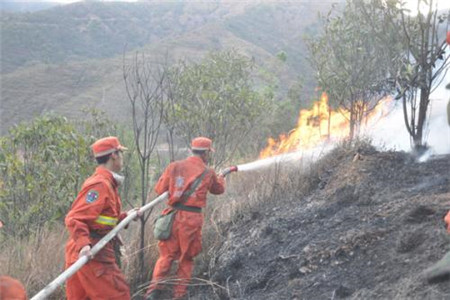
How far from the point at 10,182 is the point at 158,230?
3245 mm

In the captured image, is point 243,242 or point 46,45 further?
point 46,45

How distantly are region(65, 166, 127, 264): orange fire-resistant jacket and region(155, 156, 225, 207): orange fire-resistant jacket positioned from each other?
1.25 metres

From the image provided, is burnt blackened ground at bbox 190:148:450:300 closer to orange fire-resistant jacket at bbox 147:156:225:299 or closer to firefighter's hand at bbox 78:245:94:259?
orange fire-resistant jacket at bbox 147:156:225:299

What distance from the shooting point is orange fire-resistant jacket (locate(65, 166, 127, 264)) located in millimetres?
4157

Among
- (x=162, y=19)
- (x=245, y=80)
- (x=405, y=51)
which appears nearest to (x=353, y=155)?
(x=405, y=51)

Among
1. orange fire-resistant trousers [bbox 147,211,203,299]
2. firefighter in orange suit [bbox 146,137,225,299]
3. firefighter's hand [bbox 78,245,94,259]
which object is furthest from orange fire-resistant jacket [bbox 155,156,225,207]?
firefighter's hand [bbox 78,245,94,259]

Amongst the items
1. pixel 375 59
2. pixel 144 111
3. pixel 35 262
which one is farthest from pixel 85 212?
pixel 375 59

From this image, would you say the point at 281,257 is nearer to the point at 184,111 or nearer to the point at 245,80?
the point at 184,111

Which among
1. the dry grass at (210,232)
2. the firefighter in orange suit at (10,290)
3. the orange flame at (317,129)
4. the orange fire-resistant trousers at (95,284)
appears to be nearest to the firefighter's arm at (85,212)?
the orange fire-resistant trousers at (95,284)

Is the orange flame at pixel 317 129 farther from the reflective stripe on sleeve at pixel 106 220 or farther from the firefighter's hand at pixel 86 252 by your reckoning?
the firefighter's hand at pixel 86 252

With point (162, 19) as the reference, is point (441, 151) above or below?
below

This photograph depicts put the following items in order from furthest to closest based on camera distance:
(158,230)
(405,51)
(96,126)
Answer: (96,126) → (405,51) → (158,230)

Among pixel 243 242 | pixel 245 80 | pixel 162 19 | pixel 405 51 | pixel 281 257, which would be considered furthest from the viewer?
pixel 162 19

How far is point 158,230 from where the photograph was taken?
567 cm
